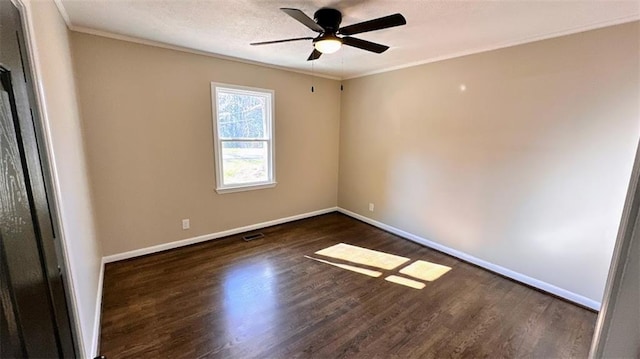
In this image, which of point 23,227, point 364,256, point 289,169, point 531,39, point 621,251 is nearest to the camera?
point 621,251

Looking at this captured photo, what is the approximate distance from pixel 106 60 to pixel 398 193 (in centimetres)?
377

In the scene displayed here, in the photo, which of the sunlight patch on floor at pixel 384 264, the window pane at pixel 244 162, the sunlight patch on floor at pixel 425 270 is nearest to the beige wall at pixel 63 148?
the window pane at pixel 244 162

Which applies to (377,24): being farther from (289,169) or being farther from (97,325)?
(97,325)

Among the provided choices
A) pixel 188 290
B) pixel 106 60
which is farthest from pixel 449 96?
pixel 106 60

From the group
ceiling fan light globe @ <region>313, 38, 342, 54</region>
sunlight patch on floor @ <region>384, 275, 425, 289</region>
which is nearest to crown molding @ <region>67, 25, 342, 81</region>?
ceiling fan light globe @ <region>313, 38, 342, 54</region>

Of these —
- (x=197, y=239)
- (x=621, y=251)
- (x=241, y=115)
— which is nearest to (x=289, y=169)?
(x=241, y=115)

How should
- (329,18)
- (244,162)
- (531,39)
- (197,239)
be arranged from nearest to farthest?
1. (329,18)
2. (531,39)
3. (197,239)
4. (244,162)

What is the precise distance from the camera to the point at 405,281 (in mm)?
2809

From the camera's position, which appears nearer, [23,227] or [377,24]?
[23,227]

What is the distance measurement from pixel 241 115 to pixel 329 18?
2.05 meters

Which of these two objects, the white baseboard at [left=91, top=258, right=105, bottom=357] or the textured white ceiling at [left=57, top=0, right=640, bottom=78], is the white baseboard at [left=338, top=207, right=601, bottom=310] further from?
the white baseboard at [left=91, top=258, right=105, bottom=357]

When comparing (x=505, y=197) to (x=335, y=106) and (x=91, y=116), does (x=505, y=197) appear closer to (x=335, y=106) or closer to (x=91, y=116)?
(x=335, y=106)

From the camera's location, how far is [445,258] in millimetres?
3330

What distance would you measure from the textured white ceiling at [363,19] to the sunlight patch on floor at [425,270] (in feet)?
7.88
